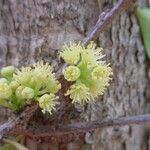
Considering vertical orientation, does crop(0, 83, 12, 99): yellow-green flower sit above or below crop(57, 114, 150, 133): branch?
above

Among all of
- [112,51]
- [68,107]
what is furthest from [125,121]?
[112,51]

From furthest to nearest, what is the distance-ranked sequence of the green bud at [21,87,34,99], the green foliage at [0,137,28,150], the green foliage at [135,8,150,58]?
the green foliage at [135,8,150,58], the green foliage at [0,137,28,150], the green bud at [21,87,34,99]

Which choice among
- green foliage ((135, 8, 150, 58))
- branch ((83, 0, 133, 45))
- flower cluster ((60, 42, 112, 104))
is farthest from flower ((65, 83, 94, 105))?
green foliage ((135, 8, 150, 58))

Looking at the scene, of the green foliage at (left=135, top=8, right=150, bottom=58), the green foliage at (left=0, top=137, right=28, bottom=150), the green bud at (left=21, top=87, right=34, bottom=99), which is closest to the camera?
the green bud at (left=21, top=87, right=34, bottom=99)

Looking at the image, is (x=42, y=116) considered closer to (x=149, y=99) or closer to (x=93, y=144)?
(x=93, y=144)

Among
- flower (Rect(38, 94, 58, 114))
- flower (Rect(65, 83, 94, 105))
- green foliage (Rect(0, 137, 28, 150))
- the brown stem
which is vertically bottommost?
green foliage (Rect(0, 137, 28, 150))

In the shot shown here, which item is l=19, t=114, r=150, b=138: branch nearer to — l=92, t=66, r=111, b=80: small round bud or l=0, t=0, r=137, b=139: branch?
l=0, t=0, r=137, b=139: branch
